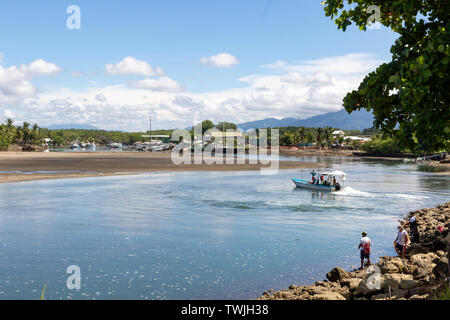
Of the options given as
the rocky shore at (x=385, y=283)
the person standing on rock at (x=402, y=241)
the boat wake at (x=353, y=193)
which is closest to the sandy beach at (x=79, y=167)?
the boat wake at (x=353, y=193)

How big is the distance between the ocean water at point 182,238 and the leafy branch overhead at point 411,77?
365 inches

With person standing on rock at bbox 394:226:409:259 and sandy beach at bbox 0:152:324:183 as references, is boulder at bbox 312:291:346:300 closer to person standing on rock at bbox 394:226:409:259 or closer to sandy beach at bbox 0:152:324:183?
person standing on rock at bbox 394:226:409:259

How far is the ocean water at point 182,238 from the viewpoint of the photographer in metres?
18.0

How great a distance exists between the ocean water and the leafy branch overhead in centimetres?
926

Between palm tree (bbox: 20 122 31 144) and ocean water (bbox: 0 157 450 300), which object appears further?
palm tree (bbox: 20 122 31 144)

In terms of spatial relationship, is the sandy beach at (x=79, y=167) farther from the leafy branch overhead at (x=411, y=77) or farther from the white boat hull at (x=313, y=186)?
the leafy branch overhead at (x=411, y=77)

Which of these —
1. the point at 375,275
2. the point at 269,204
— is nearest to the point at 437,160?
the point at 269,204

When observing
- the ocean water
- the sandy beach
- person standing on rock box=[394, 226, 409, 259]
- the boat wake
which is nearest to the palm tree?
the sandy beach

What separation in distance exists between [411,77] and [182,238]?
1924 cm

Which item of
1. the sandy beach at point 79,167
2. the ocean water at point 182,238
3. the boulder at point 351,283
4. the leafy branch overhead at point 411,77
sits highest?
the leafy branch overhead at point 411,77

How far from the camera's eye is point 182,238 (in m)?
26.1

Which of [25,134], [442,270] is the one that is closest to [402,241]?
[442,270]

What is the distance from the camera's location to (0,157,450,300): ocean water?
1803cm

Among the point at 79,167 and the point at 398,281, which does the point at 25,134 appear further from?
the point at 398,281
